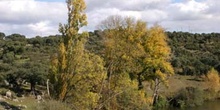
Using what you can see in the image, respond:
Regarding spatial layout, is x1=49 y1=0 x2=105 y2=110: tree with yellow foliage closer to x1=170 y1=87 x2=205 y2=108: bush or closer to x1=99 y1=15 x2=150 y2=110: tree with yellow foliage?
x1=99 y1=15 x2=150 y2=110: tree with yellow foliage

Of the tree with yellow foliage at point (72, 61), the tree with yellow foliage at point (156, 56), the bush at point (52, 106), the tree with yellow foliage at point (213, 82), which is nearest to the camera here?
the bush at point (52, 106)

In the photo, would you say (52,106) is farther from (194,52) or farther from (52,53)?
(194,52)

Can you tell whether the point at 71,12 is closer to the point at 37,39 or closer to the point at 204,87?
the point at 204,87

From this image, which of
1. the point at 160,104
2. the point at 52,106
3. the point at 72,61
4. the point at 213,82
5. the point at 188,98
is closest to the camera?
the point at 52,106

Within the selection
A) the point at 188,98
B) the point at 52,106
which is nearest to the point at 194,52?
the point at 188,98

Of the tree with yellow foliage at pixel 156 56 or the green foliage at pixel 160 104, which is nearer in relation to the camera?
the tree with yellow foliage at pixel 156 56

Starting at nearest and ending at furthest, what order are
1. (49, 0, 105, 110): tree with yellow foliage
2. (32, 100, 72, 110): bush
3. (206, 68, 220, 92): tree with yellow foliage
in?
(32, 100, 72, 110): bush
(49, 0, 105, 110): tree with yellow foliage
(206, 68, 220, 92): tree with yellow foliage

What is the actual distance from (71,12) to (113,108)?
466 inches

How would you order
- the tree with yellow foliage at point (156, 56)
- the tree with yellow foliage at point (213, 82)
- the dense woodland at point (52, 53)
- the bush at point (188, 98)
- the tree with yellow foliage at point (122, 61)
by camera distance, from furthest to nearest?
the tree with yellow foliage at point (213, 82)
the bush at point (188, 98)
the dense woodland at point (52, 53)
the tree with yellow foliage at point (156, 56)
the tree with yellow foliage at point (122, 61)

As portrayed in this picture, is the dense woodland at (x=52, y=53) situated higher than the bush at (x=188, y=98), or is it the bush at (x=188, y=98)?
the dense woodland at (x=52, y=53)

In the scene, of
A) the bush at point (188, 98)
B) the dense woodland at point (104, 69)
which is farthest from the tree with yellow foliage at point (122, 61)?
the bush at point (188, 98)

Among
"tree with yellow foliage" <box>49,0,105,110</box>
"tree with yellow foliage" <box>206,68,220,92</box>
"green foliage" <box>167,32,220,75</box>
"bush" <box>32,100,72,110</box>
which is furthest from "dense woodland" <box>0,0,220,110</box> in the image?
"green foliage" <box>167,32,220,75</box>

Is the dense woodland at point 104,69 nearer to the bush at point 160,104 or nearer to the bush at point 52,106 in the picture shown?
the bush at point 160,104

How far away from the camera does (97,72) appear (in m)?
37.0
